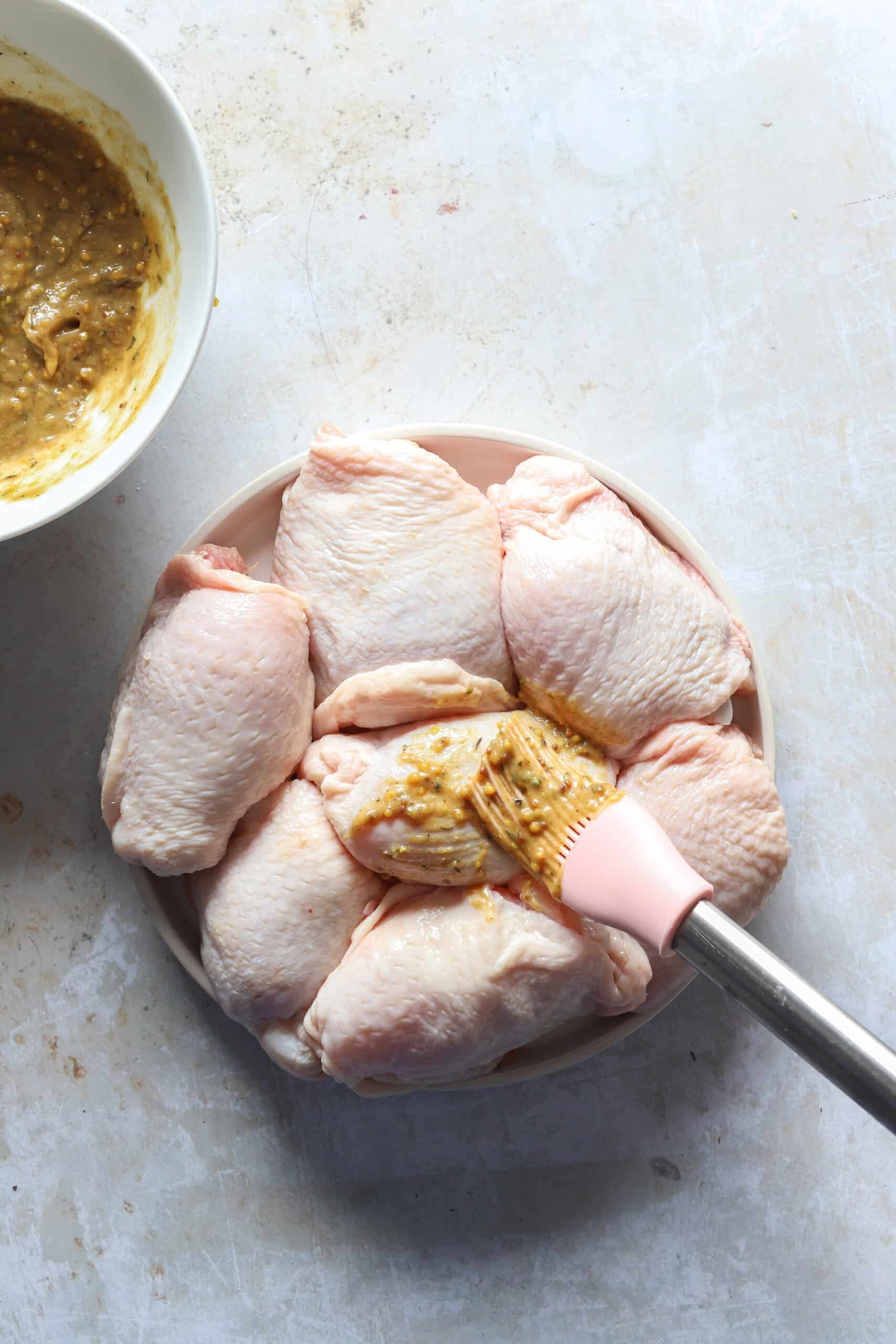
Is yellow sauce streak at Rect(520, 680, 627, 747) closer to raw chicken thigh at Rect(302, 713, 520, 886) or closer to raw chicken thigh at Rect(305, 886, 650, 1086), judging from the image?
raw chicken thigh at Rect(302, 713, 520, 886)

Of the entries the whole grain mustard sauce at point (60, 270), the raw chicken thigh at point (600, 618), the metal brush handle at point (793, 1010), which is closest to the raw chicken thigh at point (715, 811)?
the raw chicken thigh at point (600, 618)

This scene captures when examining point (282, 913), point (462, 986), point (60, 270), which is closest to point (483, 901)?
point (462, 986)

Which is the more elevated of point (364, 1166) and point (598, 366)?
point (598, 366)

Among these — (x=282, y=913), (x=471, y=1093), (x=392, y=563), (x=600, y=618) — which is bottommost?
(x=471, y=1093)

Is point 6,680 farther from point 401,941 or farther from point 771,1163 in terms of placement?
point 771,1163

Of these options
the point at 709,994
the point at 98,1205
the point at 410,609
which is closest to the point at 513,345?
the point at 410,609

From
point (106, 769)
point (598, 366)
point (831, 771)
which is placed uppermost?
point (598, 366)

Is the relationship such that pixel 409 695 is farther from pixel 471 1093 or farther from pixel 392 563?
pixel 471 1093
